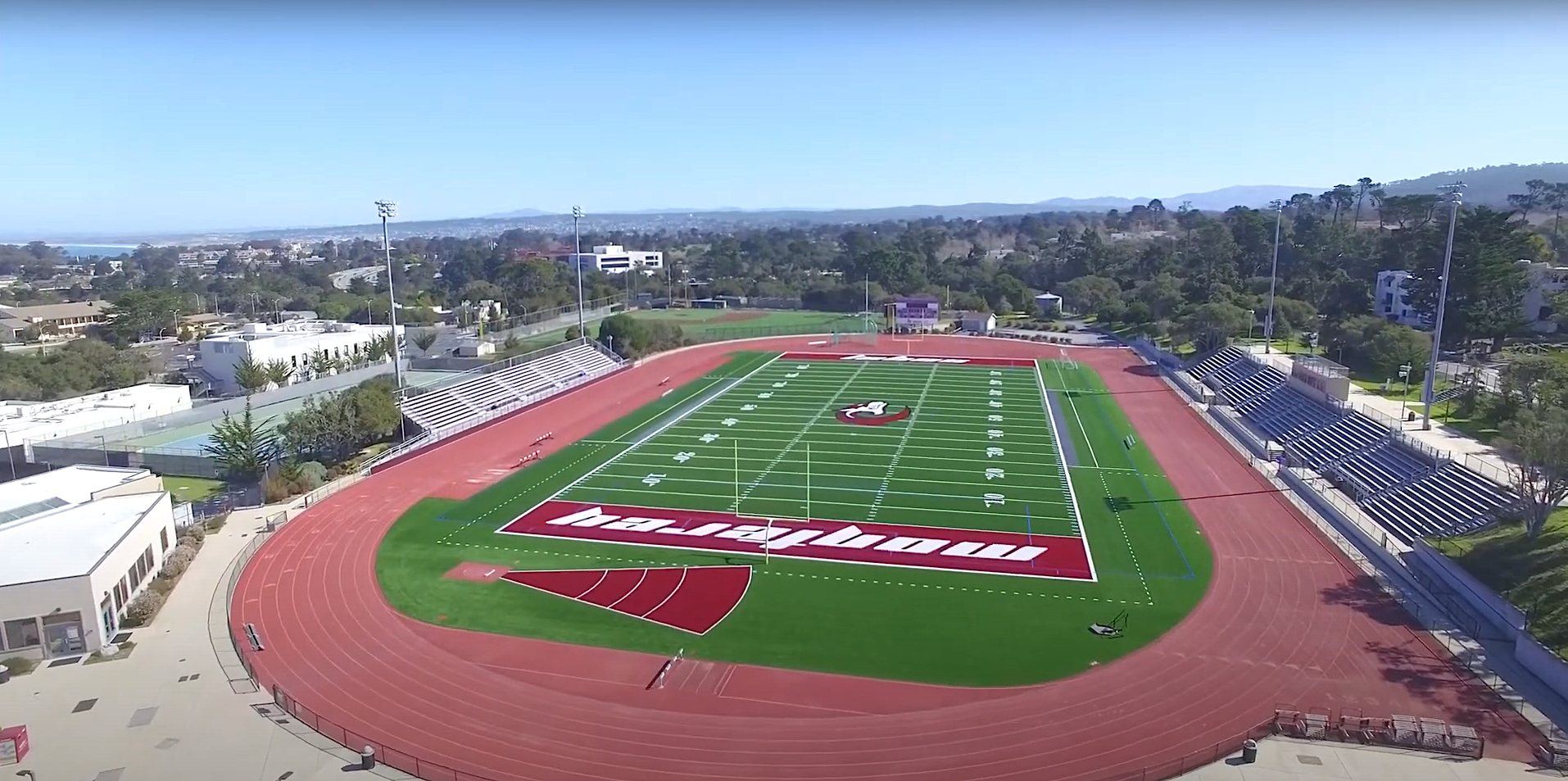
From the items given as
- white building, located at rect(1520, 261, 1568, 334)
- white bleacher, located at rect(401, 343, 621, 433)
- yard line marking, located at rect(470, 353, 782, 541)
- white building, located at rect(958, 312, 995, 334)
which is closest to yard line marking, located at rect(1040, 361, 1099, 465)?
white building, located at rect(958, 312, 995, 334)

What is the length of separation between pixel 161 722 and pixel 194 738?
1220 mm

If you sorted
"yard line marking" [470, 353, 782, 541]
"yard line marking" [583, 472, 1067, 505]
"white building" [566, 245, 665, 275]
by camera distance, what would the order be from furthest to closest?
"white building" [566, 245, 665, 275] → "yard line marking" [583, 472, 1067, 505] → "yard line marking" [470, 353, 782, 541]

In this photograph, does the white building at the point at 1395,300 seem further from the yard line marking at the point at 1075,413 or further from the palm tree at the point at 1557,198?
the palm tree at the point at 1557,198

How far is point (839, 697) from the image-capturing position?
1844cm

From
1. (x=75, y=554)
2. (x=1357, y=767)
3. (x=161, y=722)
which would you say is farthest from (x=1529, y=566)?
(x=75, y=554)

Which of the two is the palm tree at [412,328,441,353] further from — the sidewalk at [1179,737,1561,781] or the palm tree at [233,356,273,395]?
the sidewalk at [1179,737,1561,781]

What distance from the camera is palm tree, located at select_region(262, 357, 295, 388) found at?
5275 cm

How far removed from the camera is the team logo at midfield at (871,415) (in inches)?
1724

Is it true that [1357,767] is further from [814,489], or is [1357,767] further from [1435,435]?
[1435,435]

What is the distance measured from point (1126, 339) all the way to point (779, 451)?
152ft

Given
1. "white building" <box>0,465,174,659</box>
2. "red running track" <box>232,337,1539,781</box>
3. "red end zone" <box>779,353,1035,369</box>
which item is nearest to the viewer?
"red running track" <box>232,337,1539,781</box>

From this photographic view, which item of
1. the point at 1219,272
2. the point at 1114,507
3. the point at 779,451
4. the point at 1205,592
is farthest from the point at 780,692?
the point at 1219,272

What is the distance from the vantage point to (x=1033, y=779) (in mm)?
15836

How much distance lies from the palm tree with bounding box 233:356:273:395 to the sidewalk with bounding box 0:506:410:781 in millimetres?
33152
